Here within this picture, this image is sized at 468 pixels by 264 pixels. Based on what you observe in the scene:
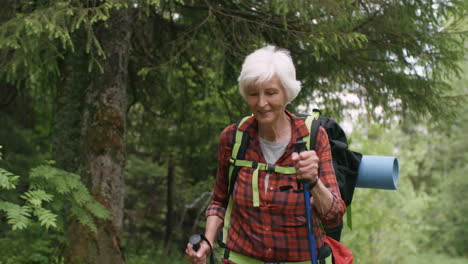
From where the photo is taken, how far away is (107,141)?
5.59 m

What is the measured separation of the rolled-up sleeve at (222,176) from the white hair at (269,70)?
0.26 meters

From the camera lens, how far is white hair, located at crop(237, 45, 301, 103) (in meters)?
2.10

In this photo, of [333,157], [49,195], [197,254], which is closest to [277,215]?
[197,254]

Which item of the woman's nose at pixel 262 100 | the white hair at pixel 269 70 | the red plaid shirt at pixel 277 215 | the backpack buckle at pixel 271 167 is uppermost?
the white hair at pixel 269 70

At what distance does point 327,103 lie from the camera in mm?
7203

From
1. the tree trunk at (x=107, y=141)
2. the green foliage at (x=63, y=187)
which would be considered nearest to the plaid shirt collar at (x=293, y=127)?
the green foliage at (x=63, y=187)

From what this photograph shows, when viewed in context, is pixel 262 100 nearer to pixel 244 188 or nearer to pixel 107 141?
pixel 244 188

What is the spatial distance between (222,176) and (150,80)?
16.9 ft

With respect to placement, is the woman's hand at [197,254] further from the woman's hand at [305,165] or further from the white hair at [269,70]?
the white hair at [269,70]

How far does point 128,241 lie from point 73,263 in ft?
16.3

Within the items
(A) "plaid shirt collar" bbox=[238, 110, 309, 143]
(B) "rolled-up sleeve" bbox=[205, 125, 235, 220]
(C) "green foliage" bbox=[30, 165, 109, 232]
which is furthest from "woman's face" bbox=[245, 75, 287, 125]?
(C) "green foliage" bbox=[30, 165, 109, 232]

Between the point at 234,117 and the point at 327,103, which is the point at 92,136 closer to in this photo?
the point at 234,117

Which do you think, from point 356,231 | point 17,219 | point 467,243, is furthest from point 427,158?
point 17,219

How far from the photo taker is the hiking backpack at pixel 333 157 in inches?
85.9
